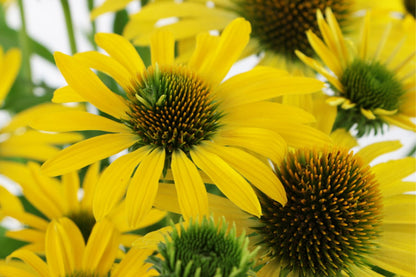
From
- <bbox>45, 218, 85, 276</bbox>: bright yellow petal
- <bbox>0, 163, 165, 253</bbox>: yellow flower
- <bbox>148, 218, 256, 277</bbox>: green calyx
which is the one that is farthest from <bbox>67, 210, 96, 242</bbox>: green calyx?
<bbox>148, 218, 256, 277</bbox>: green calyx

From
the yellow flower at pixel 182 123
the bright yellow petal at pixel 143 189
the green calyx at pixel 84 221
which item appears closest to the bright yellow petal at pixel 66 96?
the yellow flower at pixel 182 123

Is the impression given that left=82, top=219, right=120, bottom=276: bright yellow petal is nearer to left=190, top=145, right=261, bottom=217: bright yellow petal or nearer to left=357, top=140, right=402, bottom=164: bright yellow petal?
left=190, top=145, right=261, bottom=217: bright yellow petal

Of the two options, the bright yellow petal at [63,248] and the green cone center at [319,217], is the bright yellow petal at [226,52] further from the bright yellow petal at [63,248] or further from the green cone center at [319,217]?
the bright yellow petal at [63,248]

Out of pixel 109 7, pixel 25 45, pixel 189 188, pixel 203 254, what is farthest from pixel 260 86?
pixel 25 45

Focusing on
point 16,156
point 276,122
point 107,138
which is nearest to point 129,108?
point 107,138

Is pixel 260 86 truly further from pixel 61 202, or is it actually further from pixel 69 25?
pixel 69 25
